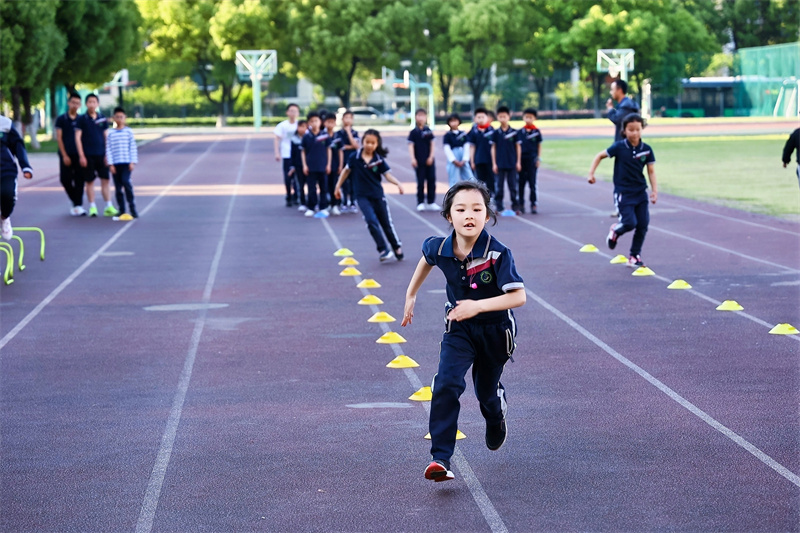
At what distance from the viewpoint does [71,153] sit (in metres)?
19.4

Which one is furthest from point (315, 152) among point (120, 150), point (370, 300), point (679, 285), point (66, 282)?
point (679, 285)

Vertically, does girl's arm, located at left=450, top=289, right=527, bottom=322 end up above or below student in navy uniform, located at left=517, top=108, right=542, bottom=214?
below

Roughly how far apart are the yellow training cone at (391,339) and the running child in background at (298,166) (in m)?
10.8

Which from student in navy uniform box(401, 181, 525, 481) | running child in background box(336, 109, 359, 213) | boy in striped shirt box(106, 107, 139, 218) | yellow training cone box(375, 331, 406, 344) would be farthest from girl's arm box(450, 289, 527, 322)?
boy in striped shirt box(106, 107, 139, 218)

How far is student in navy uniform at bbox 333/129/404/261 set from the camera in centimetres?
1379

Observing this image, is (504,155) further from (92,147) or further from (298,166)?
(92,147)

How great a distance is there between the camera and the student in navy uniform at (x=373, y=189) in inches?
543

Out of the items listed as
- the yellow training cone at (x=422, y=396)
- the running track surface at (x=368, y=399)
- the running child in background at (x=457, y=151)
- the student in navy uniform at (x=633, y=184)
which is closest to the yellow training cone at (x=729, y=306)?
the running track surface at (x=368, y=399)

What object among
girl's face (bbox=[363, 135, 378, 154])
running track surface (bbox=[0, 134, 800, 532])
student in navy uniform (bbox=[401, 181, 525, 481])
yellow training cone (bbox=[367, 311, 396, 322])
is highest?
girl's face (bbox=[363, 135, 378, 154])

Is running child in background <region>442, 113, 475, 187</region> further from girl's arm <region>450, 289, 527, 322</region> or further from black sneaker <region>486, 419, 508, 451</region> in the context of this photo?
girl's arm <region>450, 289, 527, 322</region>

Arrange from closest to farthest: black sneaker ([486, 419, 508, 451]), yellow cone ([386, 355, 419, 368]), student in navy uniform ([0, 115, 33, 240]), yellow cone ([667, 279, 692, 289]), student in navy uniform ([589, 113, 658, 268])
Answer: black sneaker ([486, 419, 508, 451]) < yellow cone ([386, 355, 419, 368]) < yellow cone ([667, 279, 692, 289]) < student in navy uniform ([0, 115, 33, 240]) < student in navy uniform ([589, 113, 658, 268])

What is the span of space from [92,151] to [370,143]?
7463mm

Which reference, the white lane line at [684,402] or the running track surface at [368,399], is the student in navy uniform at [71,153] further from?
the white lane line at [684,402]

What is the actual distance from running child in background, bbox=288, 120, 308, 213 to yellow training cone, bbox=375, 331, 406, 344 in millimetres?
10821
